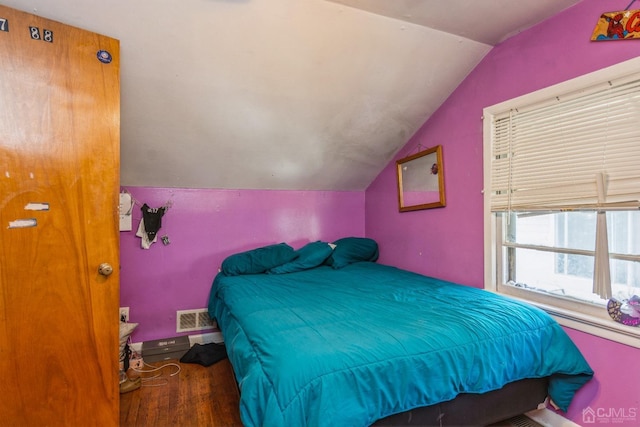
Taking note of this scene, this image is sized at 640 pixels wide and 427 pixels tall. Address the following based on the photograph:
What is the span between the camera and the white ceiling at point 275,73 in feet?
5.79

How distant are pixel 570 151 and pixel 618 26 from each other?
0.61 metres

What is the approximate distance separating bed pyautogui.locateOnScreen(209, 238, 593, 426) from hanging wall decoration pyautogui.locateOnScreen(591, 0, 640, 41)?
1.42 metres

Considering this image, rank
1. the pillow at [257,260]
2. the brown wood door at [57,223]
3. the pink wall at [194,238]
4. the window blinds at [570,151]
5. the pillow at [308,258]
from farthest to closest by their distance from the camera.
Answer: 1. the pillow at [308,258]
2. the pillow at [257,260]
3. the pink wall at [194,238]
4. the window blinds at [570,151]
5. the brown wood door at [57,223]

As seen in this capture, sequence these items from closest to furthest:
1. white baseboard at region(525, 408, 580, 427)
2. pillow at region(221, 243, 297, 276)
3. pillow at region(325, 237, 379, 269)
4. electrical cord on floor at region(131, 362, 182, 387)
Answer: white baseboard at region(525, 408, 580, 427) → electrical cord on floor at region(131, 362, 182, 387) → pillow at region(221, 243, 297, 276) → pillow at region(325, 237, 379, 269)

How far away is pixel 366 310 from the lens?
1.77m

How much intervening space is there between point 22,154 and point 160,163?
1.32m

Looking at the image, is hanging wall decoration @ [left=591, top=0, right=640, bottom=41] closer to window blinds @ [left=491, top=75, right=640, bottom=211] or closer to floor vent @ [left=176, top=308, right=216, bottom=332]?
window blinds @ [left=491, top=75, right=640, bottom=211]

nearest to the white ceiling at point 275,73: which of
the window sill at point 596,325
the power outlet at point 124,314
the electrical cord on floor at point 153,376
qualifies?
the power outlet at point 124,314

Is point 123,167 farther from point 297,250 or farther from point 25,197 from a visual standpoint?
point 297,250

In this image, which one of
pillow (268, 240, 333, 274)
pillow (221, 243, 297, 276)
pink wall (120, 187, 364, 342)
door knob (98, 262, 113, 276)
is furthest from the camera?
pillow (268, 240, 333, 274)

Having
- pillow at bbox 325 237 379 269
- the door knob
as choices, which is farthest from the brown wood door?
pillow at bbox 325 237 379 269

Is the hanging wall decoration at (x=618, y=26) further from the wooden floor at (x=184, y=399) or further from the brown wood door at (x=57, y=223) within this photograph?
the wooden floor at (x=184, y=399)

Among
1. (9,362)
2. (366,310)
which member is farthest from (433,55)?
(9,362)

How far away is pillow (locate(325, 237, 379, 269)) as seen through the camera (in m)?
3.18
